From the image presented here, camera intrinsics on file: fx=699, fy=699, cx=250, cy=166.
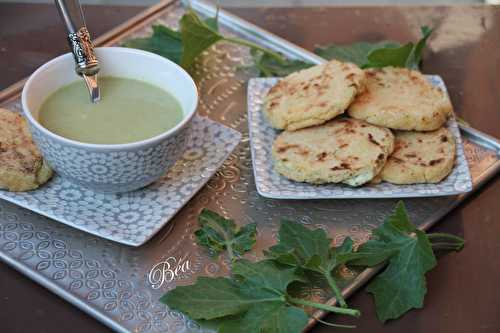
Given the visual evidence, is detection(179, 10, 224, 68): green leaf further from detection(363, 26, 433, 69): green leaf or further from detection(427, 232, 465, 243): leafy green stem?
detection(427, 232, 465, 243): leafy green stem

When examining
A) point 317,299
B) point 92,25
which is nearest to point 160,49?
point 92,25

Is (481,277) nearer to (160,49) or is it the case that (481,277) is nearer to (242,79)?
(242,79)

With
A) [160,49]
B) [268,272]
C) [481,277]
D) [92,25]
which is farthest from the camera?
[92,25]

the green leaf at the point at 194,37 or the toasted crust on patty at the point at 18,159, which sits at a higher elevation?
the green leaf at the point at 194,37

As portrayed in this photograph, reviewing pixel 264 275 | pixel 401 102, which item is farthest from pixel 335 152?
pixel 264 275

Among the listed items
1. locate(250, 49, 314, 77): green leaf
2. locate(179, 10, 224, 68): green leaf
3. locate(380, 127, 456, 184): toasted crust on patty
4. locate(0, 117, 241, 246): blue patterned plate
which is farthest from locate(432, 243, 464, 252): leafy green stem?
locate(179, 10, 224, 68): green leaf

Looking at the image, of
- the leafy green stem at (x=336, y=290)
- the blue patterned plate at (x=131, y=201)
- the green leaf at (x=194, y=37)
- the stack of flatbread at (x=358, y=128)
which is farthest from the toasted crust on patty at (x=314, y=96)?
the leafy green stem at (x=336, y=290)

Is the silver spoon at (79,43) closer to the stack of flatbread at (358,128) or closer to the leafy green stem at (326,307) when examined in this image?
the stack of flatbread at (358,128)
